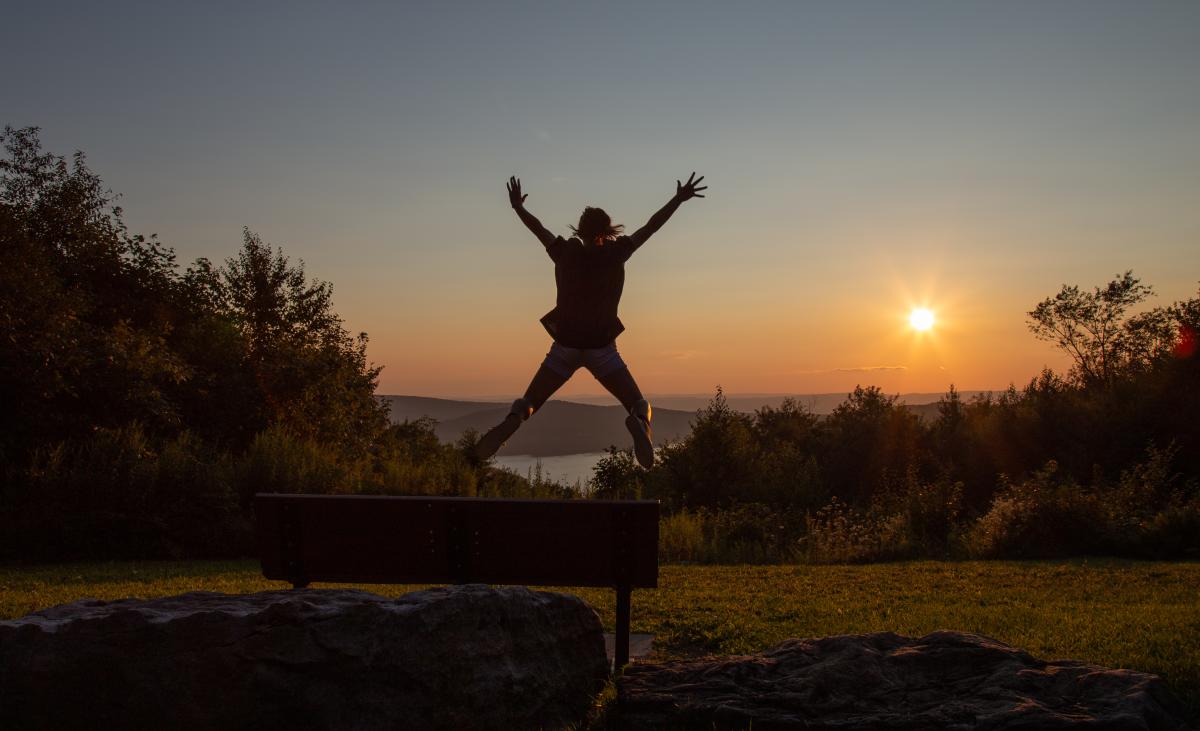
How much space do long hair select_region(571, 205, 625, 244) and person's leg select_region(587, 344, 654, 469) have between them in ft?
2.72

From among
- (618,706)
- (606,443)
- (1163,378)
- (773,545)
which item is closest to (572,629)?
(618,706)

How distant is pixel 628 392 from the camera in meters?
6.71

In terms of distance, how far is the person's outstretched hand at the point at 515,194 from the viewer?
6719 mm

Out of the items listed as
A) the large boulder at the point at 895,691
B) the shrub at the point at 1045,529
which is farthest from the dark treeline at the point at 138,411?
the large boulder at the point at 895,691

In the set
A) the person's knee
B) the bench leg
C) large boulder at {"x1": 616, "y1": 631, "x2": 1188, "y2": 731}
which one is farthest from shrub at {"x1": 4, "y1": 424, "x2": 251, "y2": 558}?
large boulder at {"x1": 616, "y1": 631, "x2": 1188, "y2": 731}

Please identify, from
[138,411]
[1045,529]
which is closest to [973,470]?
[1045,529]

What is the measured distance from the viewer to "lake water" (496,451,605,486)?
74.8 ft

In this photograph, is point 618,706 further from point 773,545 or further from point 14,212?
point 14,212

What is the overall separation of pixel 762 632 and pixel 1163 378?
24.0m

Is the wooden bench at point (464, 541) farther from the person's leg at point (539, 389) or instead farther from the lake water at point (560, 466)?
the lake water at point (560, 466)

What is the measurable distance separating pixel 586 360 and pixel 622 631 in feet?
6.40

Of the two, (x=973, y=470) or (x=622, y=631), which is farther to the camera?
(x=973, y=470)

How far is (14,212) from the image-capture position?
78.2ft

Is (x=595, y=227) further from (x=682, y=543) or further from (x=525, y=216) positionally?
(x=682, y=543)
